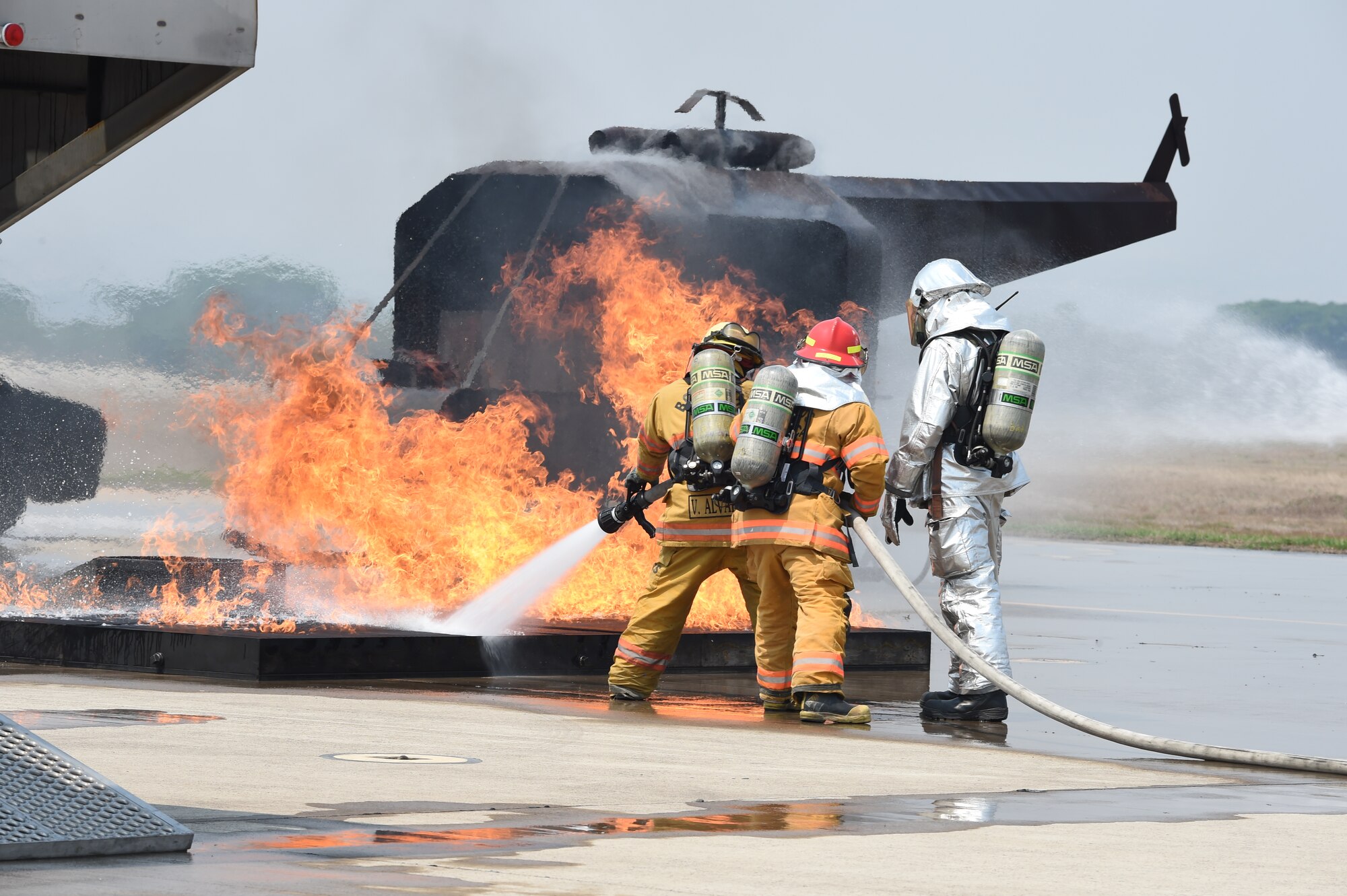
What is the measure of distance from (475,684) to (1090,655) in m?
4.73

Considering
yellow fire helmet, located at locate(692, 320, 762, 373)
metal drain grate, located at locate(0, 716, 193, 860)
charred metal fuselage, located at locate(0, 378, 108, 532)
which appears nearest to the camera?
metal drain grate, located at locate(0, 716, 193, 860)

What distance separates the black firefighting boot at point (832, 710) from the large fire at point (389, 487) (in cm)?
316

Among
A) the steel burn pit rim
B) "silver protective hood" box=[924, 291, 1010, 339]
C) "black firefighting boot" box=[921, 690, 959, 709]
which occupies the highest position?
"silver protective hood" box=[924, 291, 1010, 339]

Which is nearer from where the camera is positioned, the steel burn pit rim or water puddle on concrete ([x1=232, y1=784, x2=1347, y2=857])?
water puddle on concrete ([x1=232, y1=784, x2=1347, y2=857])

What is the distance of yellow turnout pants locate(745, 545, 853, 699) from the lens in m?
8.05

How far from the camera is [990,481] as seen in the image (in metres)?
8.57

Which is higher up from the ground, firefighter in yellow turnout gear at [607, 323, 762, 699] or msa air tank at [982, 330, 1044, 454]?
msa air tank at [982, 330, 1044, 454]

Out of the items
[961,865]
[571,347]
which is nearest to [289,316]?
[571,347]

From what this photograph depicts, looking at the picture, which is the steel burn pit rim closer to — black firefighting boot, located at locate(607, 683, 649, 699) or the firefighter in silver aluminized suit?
black firefighting boot, located at locate(607, 683, 649, 699)

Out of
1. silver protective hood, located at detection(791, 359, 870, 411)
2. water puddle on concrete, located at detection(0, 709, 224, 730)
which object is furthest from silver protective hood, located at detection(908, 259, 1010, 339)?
water puddle on concrete, located at detection(0, 709, 224, 730)

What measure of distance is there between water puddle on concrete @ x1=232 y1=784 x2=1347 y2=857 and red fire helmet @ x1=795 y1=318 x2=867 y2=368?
8.89ft

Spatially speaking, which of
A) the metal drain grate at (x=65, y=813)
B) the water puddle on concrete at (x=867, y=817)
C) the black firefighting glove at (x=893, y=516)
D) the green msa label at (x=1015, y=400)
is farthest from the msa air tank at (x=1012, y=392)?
the metal drain grate at (x=65, y=813)

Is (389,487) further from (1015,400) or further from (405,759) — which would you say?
(405,759)

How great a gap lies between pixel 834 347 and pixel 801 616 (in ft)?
4.06
